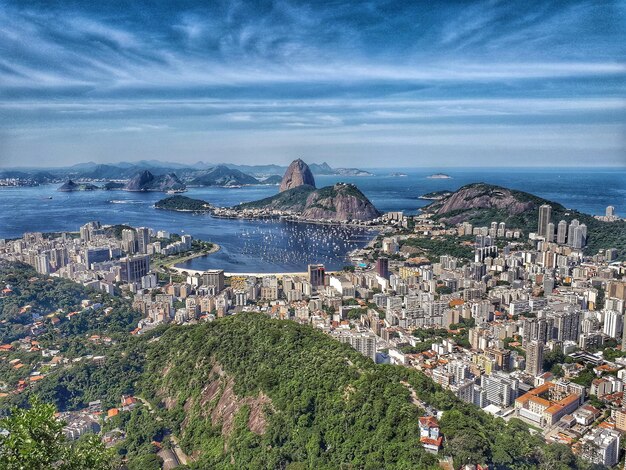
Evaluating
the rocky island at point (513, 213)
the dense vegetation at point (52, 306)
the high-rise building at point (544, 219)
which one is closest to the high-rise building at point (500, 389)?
the dense vegetation at point (52, 306)

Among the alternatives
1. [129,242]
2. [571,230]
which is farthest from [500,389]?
[129,242]

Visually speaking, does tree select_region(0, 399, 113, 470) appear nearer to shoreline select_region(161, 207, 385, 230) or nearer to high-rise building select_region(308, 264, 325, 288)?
high-rise building select_region(308, 264, 325, 288)

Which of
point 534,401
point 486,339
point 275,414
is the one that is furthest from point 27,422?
point 486,339

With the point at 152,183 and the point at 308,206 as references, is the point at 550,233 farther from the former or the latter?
the point at 152,183

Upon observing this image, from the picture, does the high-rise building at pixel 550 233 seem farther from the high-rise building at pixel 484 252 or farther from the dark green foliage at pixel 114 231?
the dark green foliage at pixel 114 231

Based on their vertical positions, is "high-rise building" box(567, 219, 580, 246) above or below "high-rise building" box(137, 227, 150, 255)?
above

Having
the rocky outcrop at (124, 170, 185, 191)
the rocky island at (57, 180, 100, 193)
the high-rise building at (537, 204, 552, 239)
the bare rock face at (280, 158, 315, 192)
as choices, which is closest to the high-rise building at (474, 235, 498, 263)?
the high-rise building at (537, 204, 552, 239)

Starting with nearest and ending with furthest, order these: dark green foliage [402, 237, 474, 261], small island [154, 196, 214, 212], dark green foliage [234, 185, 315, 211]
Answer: dark green foliage [402, 237, 474, 261]
dark green foliage [234, 185, 315, 211]
small island [154, 196, 214, 212]

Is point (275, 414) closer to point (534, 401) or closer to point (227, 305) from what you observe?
point (534, 401)
